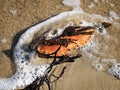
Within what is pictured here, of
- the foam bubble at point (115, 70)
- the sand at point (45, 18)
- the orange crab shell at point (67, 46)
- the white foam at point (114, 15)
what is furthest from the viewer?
the white foam at point (114, 15)

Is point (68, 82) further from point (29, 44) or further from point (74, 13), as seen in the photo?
point (74, 13)

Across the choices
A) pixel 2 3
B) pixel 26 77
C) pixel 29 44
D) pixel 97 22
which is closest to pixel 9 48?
pixel 29 44

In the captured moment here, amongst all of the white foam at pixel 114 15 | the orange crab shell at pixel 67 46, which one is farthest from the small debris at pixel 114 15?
the orange crab shell at pixel 67 46

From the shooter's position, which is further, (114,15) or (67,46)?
(114,15)

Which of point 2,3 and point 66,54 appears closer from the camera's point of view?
point 66,54

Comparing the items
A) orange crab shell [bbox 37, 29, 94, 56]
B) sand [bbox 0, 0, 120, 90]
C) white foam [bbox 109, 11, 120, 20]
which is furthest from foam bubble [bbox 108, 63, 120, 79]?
white foam [bbox 109, 11, 120, 20]

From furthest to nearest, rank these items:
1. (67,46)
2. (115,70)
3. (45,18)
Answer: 1. (45,18)
2. (67,46)
3. (115,70)

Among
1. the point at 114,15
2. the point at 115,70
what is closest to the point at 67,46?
the point at 115,70

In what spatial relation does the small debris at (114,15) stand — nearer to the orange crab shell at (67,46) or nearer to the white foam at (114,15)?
the white foam at (114,15)

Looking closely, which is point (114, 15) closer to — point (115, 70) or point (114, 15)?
point (114, 15)
